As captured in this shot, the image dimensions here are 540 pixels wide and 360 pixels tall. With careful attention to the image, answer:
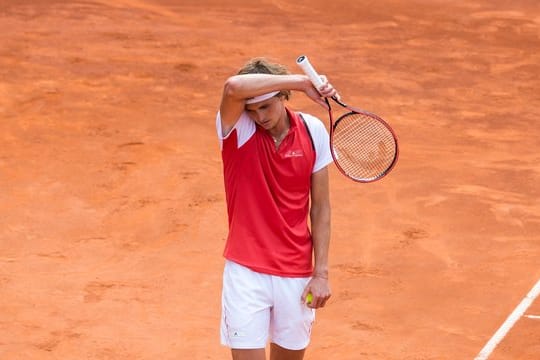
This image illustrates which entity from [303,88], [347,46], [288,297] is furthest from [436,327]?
[347,46]

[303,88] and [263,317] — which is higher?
[303,88]

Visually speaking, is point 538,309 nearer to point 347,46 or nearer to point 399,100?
point 399,100

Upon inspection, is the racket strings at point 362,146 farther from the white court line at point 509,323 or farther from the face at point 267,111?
A: the white court line at point 509,323

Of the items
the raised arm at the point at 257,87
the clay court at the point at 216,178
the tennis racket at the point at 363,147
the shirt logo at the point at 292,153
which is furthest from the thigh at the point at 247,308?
the clay court at the point at 216,178

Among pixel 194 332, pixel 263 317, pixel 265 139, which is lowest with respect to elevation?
pixel 194 332

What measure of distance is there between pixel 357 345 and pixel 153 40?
885cm

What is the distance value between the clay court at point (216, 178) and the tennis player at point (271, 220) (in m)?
2.76

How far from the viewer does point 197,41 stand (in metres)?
16.9

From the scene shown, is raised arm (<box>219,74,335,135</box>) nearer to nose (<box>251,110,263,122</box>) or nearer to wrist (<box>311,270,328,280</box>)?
nose (<box>251,110,263,122</box>)

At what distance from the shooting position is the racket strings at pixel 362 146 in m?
6.18

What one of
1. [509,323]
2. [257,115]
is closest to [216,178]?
[509,323]

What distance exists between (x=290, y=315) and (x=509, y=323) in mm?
3660

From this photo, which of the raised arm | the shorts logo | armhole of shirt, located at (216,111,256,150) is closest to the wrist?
the shorts logo

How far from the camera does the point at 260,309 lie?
606 cm
